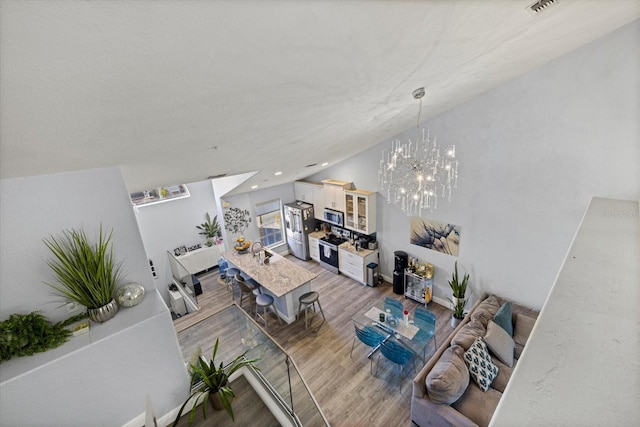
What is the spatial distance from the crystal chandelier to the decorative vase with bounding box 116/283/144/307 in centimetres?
334

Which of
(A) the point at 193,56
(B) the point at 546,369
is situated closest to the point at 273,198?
(A) the point at 193,56

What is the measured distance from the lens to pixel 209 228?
26.5 feet

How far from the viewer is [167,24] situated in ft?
3.38

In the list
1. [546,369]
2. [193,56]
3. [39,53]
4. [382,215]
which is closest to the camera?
[546,369]

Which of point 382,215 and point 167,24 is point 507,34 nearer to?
point 167,24

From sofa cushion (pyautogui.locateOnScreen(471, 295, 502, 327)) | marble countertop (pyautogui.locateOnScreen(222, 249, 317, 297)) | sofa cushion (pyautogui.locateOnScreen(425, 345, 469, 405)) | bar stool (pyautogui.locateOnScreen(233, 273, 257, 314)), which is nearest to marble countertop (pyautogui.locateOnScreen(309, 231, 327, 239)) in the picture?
marble countertop (pyautogui.locateOnScreen(222, 249, 317, 297))

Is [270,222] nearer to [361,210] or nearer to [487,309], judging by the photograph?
[361,210]

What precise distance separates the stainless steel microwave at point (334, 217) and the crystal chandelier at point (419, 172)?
1448 mm

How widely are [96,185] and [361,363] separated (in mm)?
4609

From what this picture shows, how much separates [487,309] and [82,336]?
18.2 ft

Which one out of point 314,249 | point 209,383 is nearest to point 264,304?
point 209,383

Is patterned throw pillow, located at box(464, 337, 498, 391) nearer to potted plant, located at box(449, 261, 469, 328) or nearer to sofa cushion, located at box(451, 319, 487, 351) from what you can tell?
sofa cushion, located at box(451, 319, 487, 351)

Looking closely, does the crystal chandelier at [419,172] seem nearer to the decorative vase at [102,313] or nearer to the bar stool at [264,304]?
the bar stool at [264,304]

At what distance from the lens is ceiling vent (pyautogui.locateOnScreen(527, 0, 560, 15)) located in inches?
72.4
